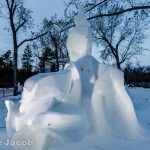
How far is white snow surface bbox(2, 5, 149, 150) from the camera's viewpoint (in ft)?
16.2

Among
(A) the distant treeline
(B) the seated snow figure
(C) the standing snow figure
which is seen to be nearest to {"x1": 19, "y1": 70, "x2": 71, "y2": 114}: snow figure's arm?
(B) the seated snow figure

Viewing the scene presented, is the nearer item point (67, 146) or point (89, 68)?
point (67, 146)

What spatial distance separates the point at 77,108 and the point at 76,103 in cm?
120

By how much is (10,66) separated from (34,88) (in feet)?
212

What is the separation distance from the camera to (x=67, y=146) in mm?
5824

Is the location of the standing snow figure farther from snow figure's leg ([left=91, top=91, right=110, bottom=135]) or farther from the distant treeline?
the distant treeline

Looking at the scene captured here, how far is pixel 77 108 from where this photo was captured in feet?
17.1

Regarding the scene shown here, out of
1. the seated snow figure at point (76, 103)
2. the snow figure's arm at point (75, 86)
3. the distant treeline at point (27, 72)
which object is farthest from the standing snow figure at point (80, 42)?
the distant treeline at point (27, 72)

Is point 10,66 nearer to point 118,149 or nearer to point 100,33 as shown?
point 100,33

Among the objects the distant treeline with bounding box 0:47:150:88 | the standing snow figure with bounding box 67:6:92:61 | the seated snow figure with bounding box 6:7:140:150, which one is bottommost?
the distant treeline with bounding box 0:47:150:88

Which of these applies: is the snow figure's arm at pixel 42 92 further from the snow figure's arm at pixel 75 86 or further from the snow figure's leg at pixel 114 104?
the snow figure's leg at pixel 114 104

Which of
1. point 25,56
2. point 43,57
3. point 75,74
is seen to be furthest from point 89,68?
point 25,56

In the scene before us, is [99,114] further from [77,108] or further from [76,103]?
[77,108]

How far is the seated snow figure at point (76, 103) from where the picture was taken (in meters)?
4.92
